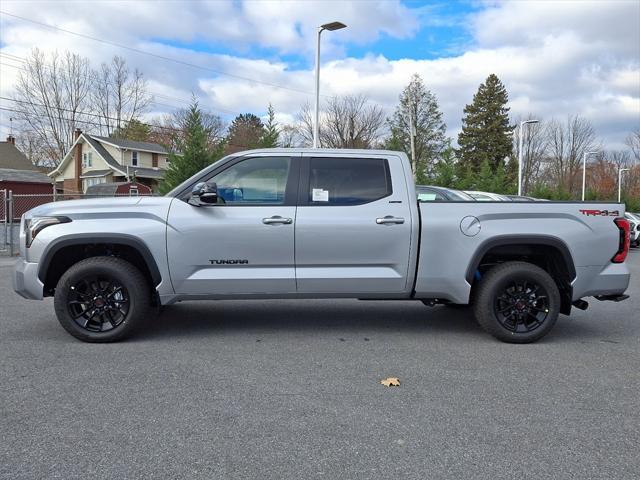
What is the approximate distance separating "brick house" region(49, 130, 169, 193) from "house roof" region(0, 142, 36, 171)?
357 cm

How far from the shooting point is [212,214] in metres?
5.23

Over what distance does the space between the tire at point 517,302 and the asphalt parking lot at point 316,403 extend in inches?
7.1

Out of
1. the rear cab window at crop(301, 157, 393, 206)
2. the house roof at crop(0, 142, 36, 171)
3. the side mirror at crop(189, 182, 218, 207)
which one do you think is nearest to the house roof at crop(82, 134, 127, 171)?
the house roof at crop(0, 142, 36, 171)

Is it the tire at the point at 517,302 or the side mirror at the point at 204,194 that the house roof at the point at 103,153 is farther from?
the tire at the point at 517,302

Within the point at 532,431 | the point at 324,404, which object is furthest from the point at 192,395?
the point at 532,431

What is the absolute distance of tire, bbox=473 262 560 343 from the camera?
5391mm

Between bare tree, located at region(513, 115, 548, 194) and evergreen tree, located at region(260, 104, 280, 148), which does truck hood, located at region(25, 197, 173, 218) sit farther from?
bare tree, located at region(513, 115, 548, 194)

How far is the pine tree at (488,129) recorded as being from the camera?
178 feet

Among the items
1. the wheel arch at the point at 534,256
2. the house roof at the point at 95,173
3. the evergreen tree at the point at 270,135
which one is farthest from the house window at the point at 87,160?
the wheel arch at the point at 534,256

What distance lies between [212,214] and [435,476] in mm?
3266

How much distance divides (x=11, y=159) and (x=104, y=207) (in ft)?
144

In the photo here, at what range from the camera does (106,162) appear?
4638cm

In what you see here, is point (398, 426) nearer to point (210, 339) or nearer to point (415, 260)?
point (415, 260)

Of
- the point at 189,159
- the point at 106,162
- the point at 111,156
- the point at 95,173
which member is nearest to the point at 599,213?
the point at 189,159
